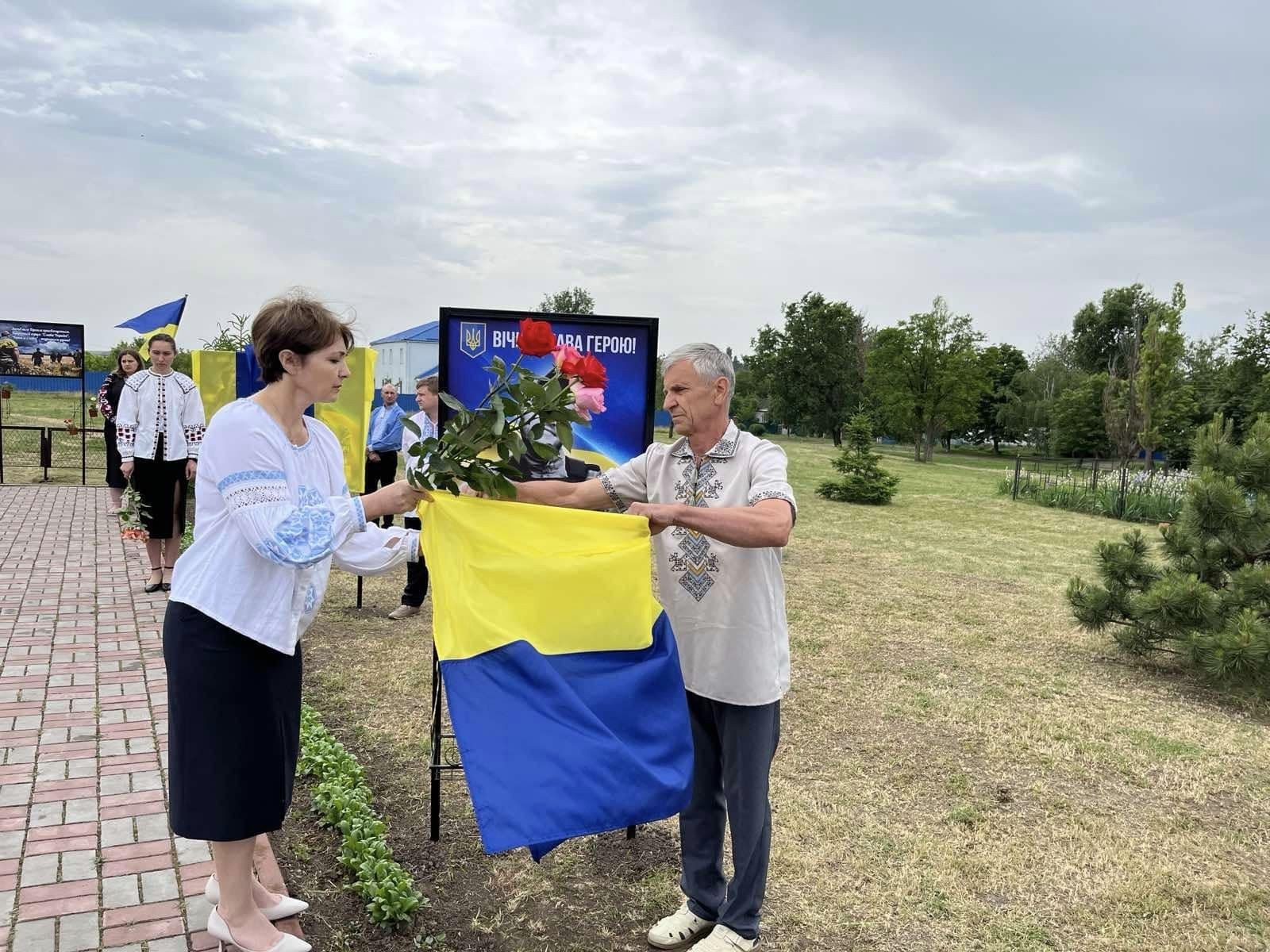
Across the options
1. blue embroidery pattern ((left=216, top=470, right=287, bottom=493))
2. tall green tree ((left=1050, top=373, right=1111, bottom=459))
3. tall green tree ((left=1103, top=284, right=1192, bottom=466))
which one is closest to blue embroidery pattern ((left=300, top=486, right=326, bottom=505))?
blue embroidery pattern ((left=216, top=470, right=287, bottom=493))

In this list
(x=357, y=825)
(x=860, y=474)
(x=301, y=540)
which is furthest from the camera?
(x=860, y=474)

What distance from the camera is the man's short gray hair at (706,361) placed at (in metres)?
2.71

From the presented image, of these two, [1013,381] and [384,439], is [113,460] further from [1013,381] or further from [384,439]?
[1013,381]

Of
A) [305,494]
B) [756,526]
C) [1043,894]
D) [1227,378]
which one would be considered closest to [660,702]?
[756,526]

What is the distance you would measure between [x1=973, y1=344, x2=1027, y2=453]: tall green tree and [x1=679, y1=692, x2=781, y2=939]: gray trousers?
187 ft

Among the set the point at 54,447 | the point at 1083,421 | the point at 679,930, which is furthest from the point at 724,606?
the point at 1083,421

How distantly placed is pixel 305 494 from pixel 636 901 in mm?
2036

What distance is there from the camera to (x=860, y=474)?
728 inches

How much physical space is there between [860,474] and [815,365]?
35.3m

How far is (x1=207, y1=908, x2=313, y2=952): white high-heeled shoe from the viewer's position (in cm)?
269

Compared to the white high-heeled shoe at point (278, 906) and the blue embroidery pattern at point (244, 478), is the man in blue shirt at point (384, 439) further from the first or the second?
the blue embroidery pattern at point (244, 478)

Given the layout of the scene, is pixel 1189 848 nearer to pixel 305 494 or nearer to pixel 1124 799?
pixel 1124 799

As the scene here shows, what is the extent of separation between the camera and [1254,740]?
213 inches

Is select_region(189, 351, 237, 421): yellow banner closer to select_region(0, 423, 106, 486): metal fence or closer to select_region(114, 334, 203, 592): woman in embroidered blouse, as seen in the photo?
select_region(114, 334, 203, 592): woman in embroidered blouse
